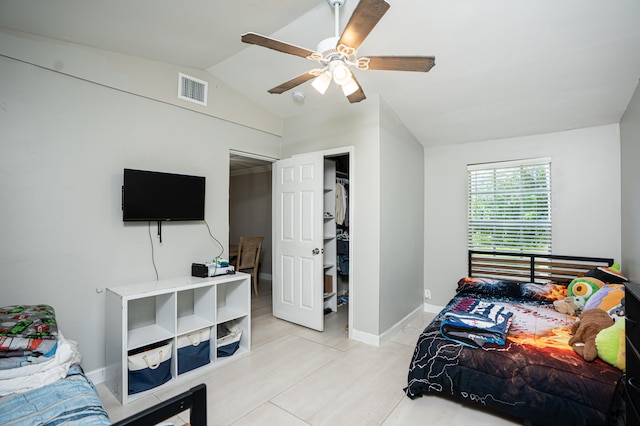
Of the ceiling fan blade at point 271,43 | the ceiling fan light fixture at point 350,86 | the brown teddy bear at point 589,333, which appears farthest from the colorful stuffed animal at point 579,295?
the ceiling fan blade at point 271,43

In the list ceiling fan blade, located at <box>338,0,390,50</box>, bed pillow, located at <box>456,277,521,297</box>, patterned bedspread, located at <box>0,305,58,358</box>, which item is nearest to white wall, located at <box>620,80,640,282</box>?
bed pillow, located at <box>456,277,521,297</box>

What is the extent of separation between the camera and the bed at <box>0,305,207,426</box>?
1255mm

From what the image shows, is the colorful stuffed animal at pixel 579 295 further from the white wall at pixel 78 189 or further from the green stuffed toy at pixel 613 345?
the white wall at pixel 78 189

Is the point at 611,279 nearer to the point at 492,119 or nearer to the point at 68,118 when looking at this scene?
the point at 492,119

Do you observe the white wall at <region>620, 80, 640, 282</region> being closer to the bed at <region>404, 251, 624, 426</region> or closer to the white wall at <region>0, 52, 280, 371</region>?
the bed at <region>404, 251, 624, 426</region>

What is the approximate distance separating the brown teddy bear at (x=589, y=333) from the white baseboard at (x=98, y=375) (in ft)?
11.1

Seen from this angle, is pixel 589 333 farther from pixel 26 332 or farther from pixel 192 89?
pixel 192 89

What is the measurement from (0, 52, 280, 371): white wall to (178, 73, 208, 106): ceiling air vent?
14 centimetres

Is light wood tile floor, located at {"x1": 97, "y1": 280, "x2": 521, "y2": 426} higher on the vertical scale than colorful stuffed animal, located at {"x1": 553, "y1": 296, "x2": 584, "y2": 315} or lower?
lower

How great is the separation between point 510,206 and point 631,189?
3.62 ft

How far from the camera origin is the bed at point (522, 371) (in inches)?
66.6

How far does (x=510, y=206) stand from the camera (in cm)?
370

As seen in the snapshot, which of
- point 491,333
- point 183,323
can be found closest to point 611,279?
point 491,333

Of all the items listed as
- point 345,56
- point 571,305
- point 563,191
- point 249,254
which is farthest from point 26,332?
point 563,191
